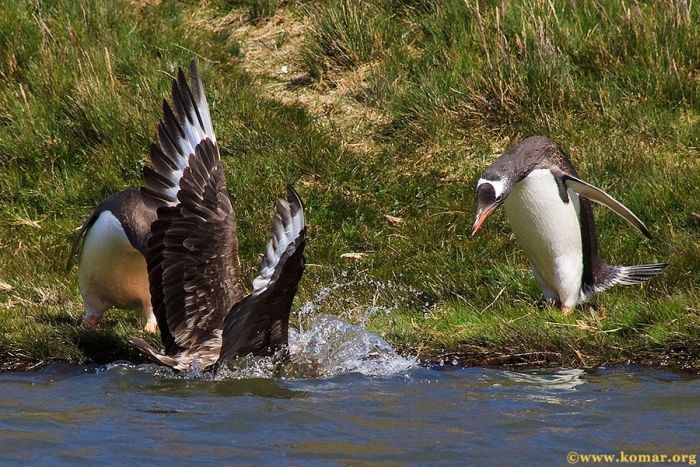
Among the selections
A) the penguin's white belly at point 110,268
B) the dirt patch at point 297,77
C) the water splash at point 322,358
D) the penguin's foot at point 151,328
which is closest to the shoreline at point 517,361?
Answer: the water splash at point 322,358

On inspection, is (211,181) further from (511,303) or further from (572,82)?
(572,82)

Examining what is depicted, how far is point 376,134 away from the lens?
406 inches

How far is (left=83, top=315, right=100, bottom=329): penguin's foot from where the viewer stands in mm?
8148

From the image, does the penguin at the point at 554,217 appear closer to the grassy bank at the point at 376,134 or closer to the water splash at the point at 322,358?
the grassy bank at the point at 376,134

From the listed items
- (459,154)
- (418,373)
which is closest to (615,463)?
(418,373)

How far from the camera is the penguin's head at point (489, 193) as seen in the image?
314 inches

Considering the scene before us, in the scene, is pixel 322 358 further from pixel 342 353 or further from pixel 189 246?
pixel 189 246

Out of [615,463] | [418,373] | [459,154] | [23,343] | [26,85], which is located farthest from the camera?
[26,85]

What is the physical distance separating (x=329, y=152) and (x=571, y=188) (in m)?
2.33

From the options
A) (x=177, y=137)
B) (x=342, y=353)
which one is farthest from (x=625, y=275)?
(x=177, y=137)

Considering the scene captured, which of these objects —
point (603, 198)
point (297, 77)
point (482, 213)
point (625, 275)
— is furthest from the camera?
point (297, 77)

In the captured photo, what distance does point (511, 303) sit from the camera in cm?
825

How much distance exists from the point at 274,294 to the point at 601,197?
2.63 m

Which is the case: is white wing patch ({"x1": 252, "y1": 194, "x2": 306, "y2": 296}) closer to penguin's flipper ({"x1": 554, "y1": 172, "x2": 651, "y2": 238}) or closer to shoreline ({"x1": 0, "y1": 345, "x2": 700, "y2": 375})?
shoreline ({"x1": 0, "y1": 345, "x2": 700, "y2": 375})
